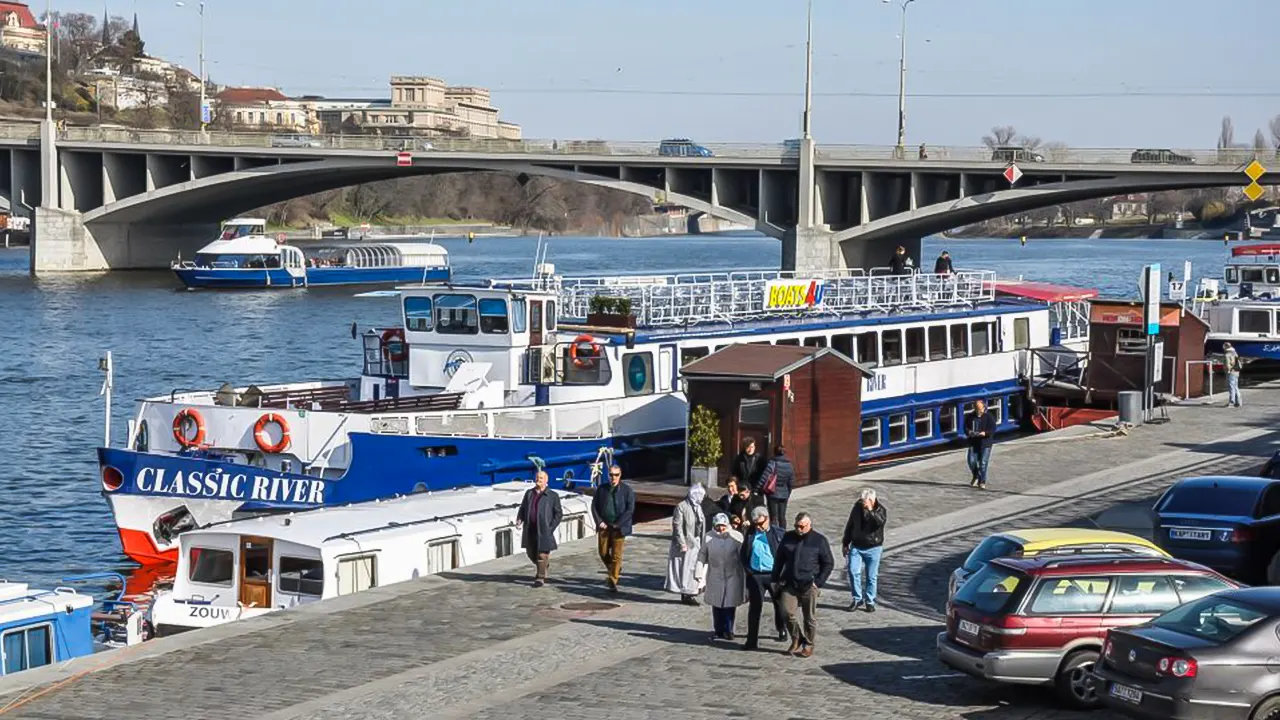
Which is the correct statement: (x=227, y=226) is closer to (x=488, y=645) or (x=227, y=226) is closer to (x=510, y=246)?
(x=510, y=246)

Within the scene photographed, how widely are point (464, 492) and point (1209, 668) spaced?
1571 cm

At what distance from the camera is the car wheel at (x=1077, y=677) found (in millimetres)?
16016

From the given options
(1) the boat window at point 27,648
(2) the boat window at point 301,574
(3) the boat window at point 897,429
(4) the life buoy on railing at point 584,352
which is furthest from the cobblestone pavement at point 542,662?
(3) the boat window at point 897,429

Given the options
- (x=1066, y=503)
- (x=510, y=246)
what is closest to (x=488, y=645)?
(x=1066, y=503)

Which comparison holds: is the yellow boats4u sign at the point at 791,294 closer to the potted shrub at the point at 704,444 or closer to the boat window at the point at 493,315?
the boat window at the point at 493,315

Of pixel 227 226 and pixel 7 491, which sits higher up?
pixel 227 226

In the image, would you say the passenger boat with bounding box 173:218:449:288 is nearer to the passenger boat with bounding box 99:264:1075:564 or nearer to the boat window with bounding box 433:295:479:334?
the passenger boat with bounding box 99:264:1075:564

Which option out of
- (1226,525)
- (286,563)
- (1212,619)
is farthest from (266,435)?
(1212,619)

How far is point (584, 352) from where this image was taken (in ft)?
109

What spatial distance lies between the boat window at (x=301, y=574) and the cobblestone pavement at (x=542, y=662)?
1.10 meters

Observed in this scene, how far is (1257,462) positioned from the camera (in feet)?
108

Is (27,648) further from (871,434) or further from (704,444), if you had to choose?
(871,434)

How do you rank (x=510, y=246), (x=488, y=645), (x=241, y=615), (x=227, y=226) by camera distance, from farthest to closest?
(x=510, y=246), (x=227, y=226), (x=241, y=615), (x=488, y=645)

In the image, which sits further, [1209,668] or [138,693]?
[138,693]
